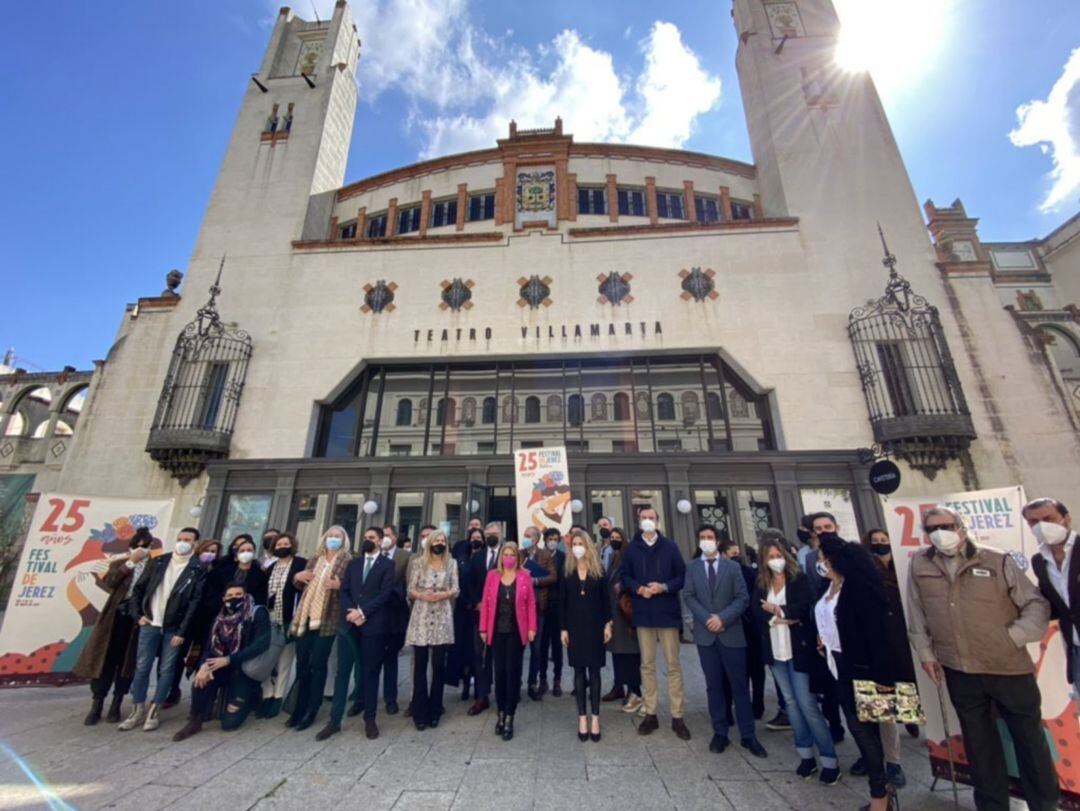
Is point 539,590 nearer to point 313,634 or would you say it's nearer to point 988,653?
point 313,634

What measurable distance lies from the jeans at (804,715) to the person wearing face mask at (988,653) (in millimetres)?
926

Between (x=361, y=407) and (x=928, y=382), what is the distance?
57.7 feet

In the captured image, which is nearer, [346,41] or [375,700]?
[375,700]

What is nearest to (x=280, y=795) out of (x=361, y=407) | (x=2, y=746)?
(x=2, y=746)

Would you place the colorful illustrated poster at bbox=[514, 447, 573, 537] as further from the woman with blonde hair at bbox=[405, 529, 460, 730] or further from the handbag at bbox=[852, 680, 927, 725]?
the handbag at bbox=[852, 680, 927, 725]

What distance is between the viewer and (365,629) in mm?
5109

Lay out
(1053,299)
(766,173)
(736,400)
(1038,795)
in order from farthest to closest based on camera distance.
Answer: (1053,299)
(766,173)
(736,400)
(1038,795)

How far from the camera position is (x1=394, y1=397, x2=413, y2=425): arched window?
47.8ft

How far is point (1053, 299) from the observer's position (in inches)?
990

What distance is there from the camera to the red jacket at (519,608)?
4.97 m

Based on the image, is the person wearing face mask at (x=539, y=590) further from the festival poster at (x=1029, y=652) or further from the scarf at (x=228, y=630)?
the festival poster at (x=1029, y=652)

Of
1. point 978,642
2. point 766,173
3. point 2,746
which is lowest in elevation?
point 2,746

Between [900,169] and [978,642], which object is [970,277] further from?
[978,642]

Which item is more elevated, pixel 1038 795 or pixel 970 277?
pixel 970 277
